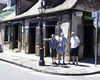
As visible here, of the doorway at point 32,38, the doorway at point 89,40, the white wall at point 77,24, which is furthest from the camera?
the doorway at point 32,38

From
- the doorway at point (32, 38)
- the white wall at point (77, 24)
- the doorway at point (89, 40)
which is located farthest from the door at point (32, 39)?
the white wall at point (77, 24)

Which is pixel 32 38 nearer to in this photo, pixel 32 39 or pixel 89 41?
pixel 32 39

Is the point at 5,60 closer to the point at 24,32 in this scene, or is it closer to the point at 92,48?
the point at 24,32

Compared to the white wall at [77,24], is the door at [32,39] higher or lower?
lower

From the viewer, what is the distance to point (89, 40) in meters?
14.2

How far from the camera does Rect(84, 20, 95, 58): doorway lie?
14.0 metres

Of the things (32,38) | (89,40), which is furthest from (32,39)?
(89,40)

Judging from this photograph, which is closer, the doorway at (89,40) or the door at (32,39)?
the doorway at (89,40)

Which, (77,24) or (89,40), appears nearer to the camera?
(77,24)

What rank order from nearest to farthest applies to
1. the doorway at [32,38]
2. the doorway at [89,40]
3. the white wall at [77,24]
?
the white wall at [77,24]
the doorway at [89,40]
the doorway at [32,38]

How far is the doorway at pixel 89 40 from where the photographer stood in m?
14.0

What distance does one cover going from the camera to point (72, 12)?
41.0 ft

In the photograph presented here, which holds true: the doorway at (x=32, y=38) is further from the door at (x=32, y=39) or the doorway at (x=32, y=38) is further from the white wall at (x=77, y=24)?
the white wall at (x=77, y=24)

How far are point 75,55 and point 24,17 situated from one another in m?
7.47
